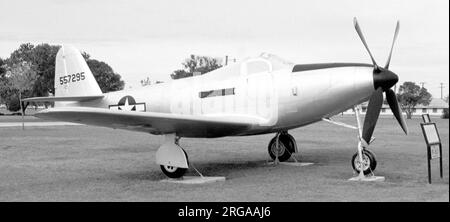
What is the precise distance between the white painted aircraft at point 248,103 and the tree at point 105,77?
5971 cm

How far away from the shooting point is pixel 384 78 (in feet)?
29.3

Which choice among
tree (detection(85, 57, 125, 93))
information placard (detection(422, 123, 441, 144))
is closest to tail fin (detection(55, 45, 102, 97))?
information placard (detection(422, 123, 441, 144))

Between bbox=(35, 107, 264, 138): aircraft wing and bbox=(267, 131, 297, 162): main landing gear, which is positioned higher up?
bbox=(35, 107, 264, 138): aircraft wing

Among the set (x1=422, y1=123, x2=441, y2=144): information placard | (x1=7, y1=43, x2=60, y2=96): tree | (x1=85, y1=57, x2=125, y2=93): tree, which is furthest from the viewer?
(x1=85, y1=57, x2=125, y2=93): tree

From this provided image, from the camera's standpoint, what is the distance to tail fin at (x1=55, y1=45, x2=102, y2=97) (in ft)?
45.9

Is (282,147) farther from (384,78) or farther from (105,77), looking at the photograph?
(105,77)

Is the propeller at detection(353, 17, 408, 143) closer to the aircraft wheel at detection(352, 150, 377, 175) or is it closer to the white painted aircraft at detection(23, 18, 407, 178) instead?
the white painted aircraft at detection(23, 18, 407, 178)

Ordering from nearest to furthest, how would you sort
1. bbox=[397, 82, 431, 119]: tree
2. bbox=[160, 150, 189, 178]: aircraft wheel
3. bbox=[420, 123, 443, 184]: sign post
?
1. bbox=[420, 123, 443, 184]: sign post
2. bbox=[160, 150, 189, 178]: aircraft wheel
3. bbox=[397, 82, 431, 119]: tree

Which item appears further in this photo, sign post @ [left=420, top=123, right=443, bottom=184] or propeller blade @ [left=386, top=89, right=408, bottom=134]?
propeller blade @ [left=386, top=89, right=408, bottom=134]

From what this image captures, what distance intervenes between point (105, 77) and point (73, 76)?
5786 centimetres

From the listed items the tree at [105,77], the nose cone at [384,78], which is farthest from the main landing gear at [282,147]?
the tree at [105,77]

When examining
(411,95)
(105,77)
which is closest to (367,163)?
(105,77)
